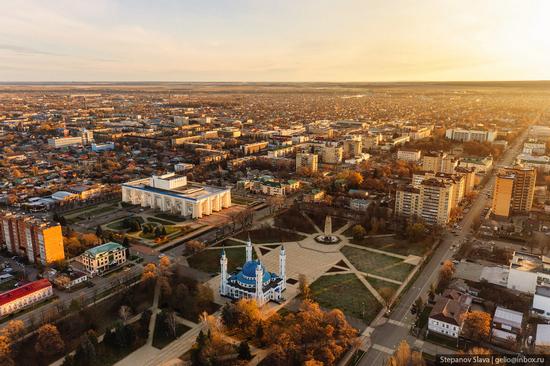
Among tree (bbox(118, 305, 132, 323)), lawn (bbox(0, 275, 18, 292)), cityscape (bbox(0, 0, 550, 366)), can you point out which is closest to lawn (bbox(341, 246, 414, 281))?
cityscape (bbox(0, 0, 550, 366))

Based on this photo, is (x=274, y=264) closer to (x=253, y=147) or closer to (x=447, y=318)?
(x=447, y=318)

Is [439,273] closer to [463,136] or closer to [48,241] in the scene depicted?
[48,241]

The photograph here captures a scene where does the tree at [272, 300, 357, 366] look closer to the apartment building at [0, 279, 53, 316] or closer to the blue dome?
the blue dome

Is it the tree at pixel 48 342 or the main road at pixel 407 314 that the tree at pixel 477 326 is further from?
the tree at pixel 48 342

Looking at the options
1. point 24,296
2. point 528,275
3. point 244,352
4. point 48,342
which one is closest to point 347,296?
point 244,352

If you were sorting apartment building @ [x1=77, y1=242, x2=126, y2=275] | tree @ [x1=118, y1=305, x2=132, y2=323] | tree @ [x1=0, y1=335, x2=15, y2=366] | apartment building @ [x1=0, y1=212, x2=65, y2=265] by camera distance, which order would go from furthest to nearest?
1. apartment building @ [x1=0, y1=212, x2=65, y2=265]
2. apartment building @ [x1=77, y1=242, x2=126, y2=275]
3. tree @ [x1=118, y1=305, x2=132, y2=323]
4. tree @ [x1=0, y1=335, x2=15, y2=366]

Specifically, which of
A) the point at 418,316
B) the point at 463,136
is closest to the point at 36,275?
the point at 418,316
